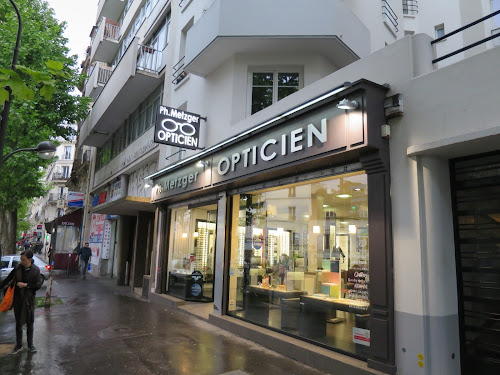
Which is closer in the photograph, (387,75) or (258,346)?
(387,75)

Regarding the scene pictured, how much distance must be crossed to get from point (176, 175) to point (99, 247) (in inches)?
591

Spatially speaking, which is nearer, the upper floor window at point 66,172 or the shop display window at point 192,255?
the shop display window at point 192,255

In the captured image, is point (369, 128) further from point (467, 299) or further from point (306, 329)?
point (306, 329)

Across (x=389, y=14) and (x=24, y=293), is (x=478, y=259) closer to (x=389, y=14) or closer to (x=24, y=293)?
(x=24, y=293)

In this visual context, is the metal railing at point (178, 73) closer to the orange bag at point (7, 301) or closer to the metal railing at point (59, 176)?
the orange bag at point (7, 301)

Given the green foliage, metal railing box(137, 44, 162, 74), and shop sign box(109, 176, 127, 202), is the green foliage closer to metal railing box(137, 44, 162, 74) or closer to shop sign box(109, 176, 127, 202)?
metal railing box(137, 44, 162, 74)

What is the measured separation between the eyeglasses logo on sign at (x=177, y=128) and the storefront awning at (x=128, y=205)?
411 centimetres

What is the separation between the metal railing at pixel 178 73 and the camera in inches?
549

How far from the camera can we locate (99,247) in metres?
24.1

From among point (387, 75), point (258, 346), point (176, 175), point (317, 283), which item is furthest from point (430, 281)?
point (176, 175)

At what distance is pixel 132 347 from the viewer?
706 cm

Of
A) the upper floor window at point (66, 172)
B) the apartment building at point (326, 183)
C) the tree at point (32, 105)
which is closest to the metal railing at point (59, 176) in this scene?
the upper floor window at point (66, 172)

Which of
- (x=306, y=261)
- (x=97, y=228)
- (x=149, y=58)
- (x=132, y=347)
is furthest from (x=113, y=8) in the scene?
(x=132, y=347)

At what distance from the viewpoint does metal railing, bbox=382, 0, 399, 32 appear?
1310cm
